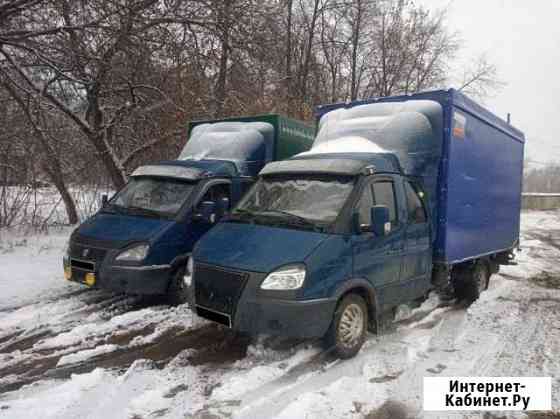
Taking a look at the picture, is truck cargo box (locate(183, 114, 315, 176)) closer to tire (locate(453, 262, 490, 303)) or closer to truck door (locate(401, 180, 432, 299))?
truck door (locate(401, 180, 432, 299))

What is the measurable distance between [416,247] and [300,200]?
1653 mm

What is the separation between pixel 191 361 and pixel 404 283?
2622 mm

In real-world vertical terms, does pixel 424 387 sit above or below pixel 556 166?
below

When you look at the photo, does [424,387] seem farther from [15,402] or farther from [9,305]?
[9,305]

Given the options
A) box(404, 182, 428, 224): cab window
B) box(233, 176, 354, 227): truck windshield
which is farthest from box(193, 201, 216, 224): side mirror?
box(404, 182, 428, 224): cab window

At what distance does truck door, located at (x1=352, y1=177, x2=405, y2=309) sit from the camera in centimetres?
474

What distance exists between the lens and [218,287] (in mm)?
4531

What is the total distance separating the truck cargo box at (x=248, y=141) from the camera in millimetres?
7742

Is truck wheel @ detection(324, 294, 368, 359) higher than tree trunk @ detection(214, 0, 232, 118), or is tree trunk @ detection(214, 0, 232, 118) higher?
tree trunk @ detection(214, 0, 232, 118)

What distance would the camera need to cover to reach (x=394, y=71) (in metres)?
23.5

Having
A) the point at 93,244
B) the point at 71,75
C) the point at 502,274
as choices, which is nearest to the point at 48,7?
the point at 71,75

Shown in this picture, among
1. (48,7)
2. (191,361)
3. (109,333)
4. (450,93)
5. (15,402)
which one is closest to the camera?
(15,402)

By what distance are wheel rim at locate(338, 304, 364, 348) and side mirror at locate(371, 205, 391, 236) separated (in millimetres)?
837

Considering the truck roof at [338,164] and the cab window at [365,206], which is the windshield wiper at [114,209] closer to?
the truck roof at [338,164]
